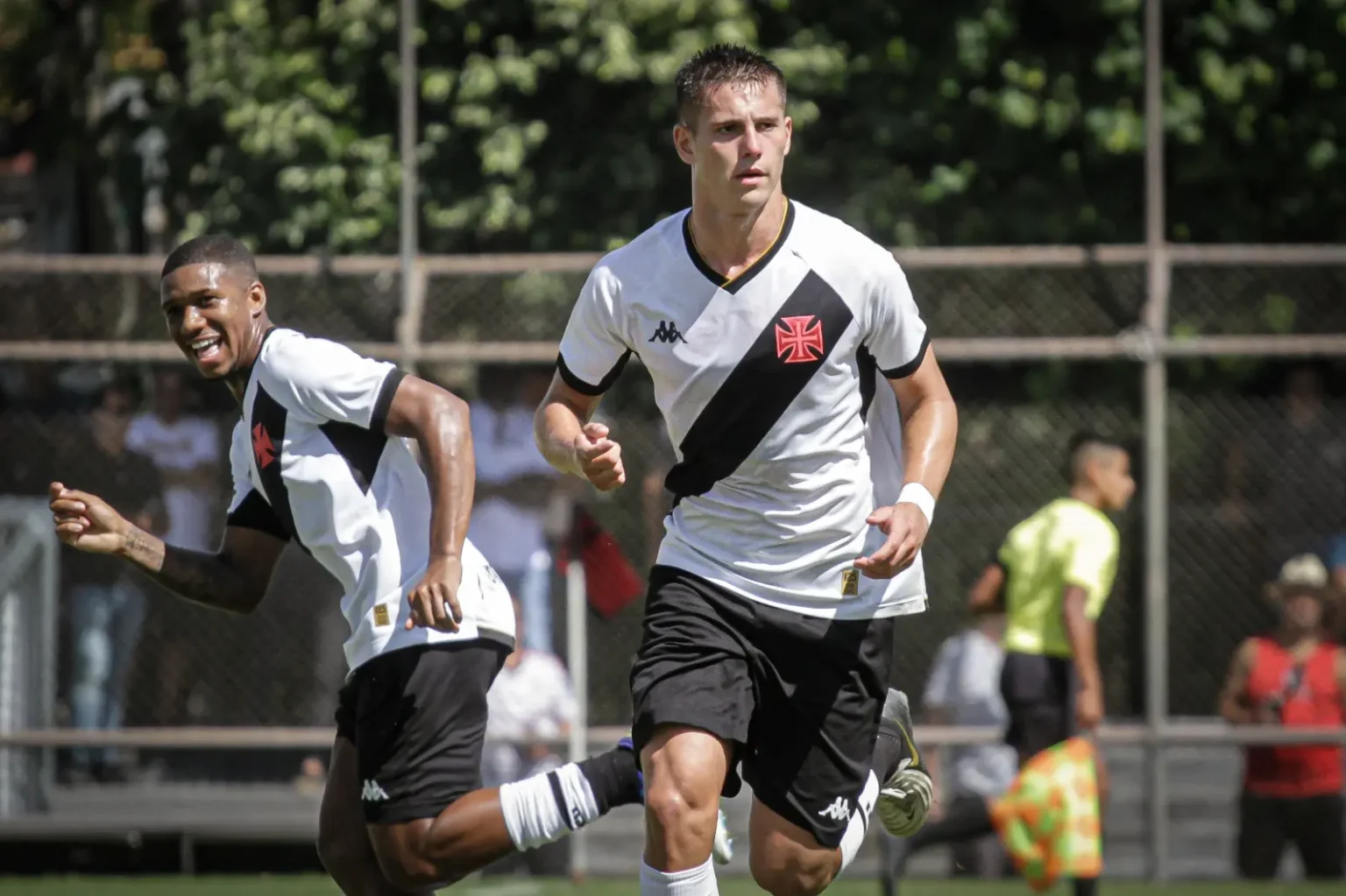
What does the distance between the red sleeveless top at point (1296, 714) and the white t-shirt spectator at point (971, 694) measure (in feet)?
4.32

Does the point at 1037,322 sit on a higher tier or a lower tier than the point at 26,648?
higher

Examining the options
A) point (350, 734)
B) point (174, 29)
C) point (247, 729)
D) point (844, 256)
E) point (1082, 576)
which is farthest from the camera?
point (174, 29)

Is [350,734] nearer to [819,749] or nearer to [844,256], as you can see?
[819,749]

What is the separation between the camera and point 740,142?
487 cm

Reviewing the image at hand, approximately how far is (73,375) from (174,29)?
330 cm

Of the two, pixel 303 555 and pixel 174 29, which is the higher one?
pixel 174 29

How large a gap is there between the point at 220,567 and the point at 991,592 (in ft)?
14.9

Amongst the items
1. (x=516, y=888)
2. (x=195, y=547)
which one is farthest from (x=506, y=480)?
(x=516, y=888)

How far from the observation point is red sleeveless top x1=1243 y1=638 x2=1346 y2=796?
972 centimetres

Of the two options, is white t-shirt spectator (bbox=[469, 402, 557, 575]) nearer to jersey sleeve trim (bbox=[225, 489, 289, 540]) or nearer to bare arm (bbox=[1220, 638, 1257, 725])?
bare arm (bbox=[1220, 638, 1257, 725])

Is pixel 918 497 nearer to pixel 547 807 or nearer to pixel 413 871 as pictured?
pixel 547 807

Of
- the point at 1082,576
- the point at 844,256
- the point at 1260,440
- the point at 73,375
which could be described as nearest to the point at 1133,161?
the point at 1260,440

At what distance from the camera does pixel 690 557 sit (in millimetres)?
5094

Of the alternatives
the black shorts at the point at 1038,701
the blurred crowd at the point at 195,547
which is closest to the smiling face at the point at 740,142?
the black shorts at the point at 1038,701
